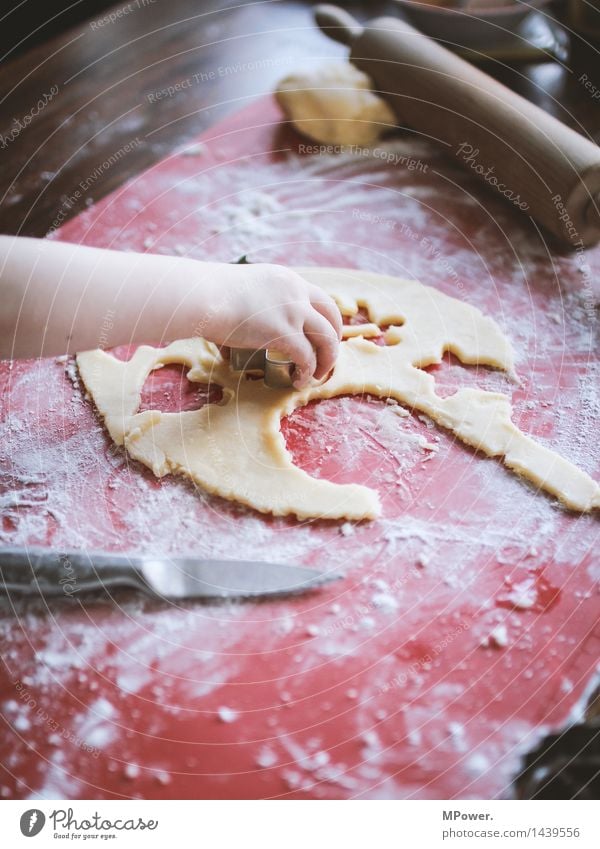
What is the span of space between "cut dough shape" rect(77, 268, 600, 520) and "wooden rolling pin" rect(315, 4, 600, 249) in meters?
0.18

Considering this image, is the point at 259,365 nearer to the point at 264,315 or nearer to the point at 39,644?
the point at 264,315

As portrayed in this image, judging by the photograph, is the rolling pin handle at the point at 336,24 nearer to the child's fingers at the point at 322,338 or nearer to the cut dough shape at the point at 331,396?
the cut dough shape at the point at 331,396

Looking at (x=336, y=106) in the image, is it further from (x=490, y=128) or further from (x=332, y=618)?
(x=332, y=618)

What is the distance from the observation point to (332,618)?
1.90 ft

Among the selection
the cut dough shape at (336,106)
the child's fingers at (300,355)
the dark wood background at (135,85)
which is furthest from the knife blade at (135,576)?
the cut dough shape at (336,106)

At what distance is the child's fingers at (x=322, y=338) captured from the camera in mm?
673

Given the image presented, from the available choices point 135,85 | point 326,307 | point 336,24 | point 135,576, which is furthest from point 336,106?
point 135,576

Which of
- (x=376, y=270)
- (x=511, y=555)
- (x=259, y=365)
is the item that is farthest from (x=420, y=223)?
(x=511, y=555)

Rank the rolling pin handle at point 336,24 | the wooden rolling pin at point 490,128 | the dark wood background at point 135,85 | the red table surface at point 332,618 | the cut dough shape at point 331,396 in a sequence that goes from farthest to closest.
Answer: the rolling pin handle at point 336,24
the dark wood background at point 135,85
the wooden rolling pin at point 490,128
the cut dough shape at point 331,396
the red table surface at point 332,618

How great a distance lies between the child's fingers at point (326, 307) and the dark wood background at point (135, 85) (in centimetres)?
38

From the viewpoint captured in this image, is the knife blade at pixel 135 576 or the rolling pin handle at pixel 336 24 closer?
the knife blade at pixel 135 576

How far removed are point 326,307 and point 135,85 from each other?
61 centimetres

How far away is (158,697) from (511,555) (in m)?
0.28

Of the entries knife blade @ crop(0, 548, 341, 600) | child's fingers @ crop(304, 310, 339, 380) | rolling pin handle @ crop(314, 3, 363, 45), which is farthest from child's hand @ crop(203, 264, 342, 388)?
rolling pin handle @ crop(314, 3, 363, 45)
